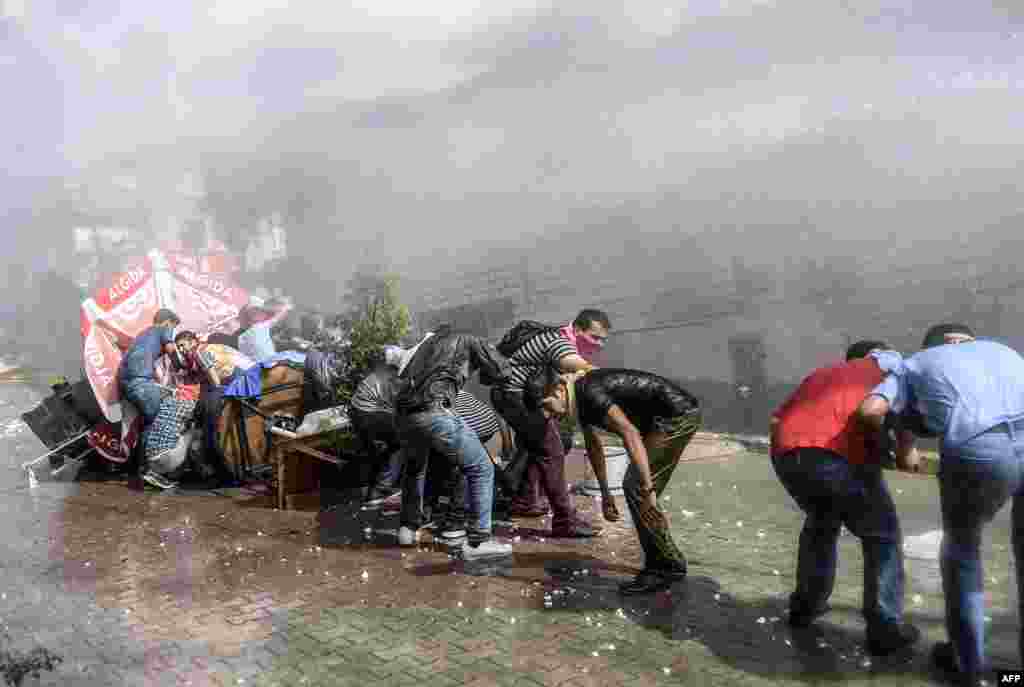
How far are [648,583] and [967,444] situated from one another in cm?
180

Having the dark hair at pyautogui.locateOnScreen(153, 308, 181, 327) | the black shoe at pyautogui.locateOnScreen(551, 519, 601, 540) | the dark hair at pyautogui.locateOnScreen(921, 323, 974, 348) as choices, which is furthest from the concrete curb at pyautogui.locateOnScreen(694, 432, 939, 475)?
the dark hair at pyautogui.locateOnScreen(153, 308, 181, 327)

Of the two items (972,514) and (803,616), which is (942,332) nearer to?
(972,514)

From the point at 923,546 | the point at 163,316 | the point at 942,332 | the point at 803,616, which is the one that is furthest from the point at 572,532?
the point at 163,316

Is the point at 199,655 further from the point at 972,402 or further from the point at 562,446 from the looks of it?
the point at 972,402

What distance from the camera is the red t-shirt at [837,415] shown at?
323 centimetres

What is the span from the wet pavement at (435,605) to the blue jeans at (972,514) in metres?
0.27

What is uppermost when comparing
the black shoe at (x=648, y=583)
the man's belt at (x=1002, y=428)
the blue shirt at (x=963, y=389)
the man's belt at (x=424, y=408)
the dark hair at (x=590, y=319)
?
the dark hair at (x=590, y=319)

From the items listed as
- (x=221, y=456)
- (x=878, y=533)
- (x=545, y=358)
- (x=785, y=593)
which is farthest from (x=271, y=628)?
(x=221, y=456)

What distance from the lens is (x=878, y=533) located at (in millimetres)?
3236

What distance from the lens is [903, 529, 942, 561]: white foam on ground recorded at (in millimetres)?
4504

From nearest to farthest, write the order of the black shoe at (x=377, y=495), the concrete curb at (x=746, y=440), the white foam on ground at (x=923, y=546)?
the white foam on ground at (x=923, y=546), the black shoe at (x=377, y=495), the concrete curb at (x=746, y=440)

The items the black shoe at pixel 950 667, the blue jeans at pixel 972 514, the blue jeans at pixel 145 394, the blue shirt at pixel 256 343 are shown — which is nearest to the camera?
the blue jeans at pixel 972 514

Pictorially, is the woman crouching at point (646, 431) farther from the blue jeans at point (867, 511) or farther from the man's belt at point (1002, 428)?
the man's belt at point (1002, 428)

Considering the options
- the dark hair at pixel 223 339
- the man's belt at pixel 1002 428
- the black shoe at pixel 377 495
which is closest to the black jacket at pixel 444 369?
the black shoe at pixel 377 495
